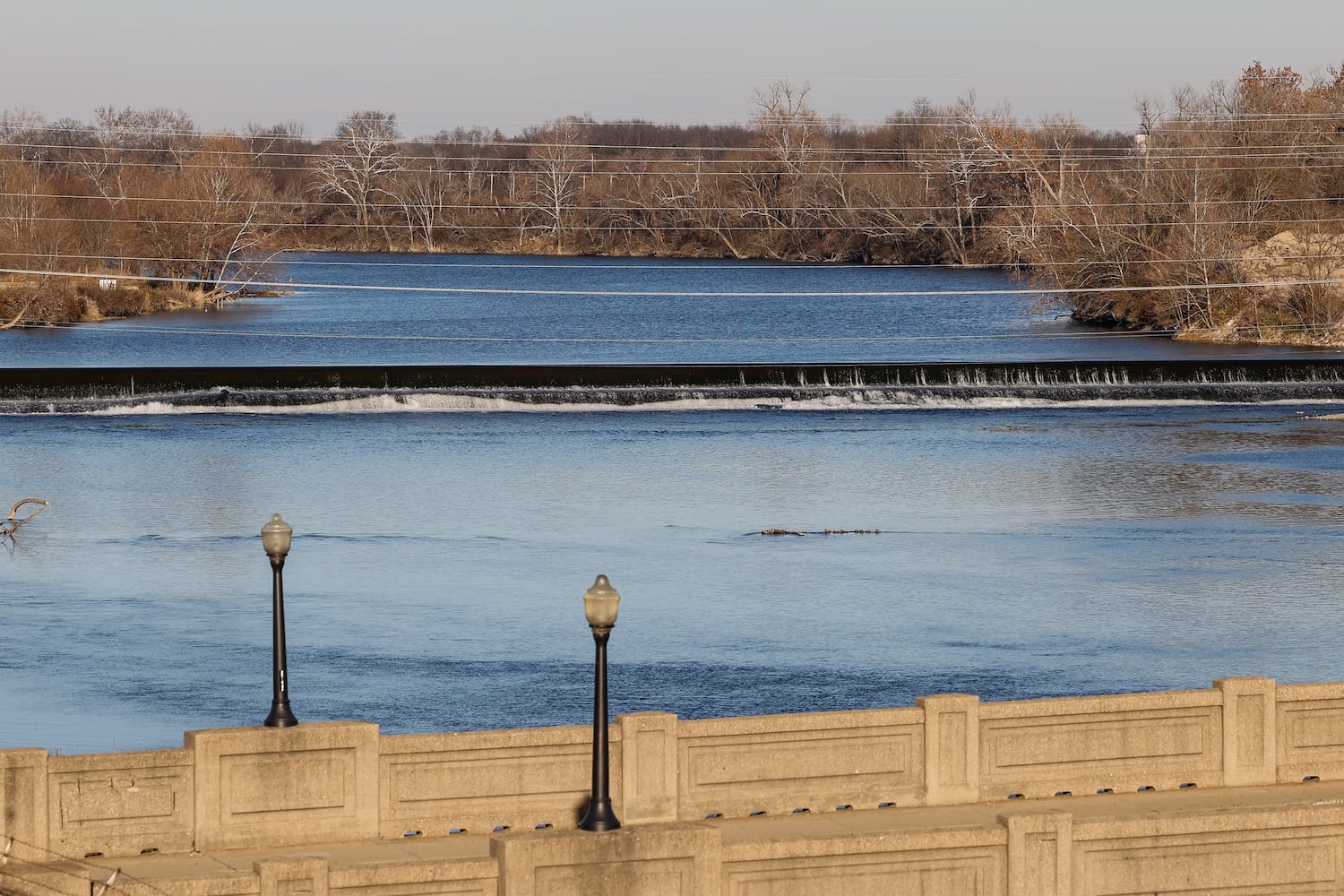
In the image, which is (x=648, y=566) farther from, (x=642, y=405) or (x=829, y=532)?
(x=642, y=405)

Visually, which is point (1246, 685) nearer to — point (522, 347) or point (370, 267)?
point (522, 347)

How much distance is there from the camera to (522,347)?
226 feet

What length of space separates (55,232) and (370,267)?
5231cm

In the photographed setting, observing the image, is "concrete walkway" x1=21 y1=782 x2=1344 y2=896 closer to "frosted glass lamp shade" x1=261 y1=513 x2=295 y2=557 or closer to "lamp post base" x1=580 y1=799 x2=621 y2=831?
"lamp post base" x1=580 y1=799 x2=621 y2=831

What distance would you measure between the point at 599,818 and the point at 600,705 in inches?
23.0

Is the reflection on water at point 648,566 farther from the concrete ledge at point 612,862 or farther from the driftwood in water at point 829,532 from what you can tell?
the concrete ledge at point 612,862

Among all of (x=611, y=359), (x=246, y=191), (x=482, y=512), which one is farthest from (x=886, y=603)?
(x=246, y=191)

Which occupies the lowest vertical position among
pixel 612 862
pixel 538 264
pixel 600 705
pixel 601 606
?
pixel 612 862

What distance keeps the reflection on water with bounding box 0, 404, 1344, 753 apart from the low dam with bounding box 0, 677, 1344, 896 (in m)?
5.76

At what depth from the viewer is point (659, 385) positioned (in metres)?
52.6

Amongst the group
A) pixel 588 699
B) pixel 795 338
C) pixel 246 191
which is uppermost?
pixel 246 191

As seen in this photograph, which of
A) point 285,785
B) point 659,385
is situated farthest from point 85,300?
point 285,785

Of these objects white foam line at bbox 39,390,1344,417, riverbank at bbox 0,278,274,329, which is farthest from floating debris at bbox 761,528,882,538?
riverbank at bbox 0,278,274,329

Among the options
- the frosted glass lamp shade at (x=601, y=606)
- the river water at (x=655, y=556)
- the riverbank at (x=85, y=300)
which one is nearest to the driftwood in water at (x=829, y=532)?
the river water at (x=655, y=556)
